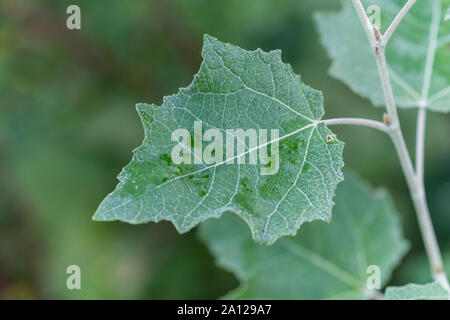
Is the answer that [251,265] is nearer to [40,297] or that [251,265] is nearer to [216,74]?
[216,74]

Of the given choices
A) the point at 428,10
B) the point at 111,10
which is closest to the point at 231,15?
the point at 111,10

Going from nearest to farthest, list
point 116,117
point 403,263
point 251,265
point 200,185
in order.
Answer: point 200,185 → point 251,265 → point 116,117 → point 403,263

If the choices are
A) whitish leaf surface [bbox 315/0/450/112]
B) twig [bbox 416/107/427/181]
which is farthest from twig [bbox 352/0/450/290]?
whitish leaf surface [bbox 315/0/450/112]

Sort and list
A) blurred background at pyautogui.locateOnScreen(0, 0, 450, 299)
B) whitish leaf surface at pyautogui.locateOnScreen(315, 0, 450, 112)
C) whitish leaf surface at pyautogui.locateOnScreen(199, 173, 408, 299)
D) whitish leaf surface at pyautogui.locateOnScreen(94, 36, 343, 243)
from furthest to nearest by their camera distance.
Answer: blurred background at pyautogui.locateOnScreen(0, 0, 450, 299), whitish leaf surface at pyautogui.locateOnScreen(199, 173, 408, 299), whitish leaf surface at pyautogui.locateOnScreen(315, 0, 450, 112), whitish leaf surface at pyautogui.locateOnScreen(94, 36, 343, 243)

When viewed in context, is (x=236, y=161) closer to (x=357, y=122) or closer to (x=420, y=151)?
(x=357, y=122)

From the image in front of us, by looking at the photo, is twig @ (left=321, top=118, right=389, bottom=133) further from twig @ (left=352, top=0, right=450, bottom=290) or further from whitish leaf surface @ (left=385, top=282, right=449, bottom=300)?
whitish leaf surface @ (left=385, top=282, right=449, bottom=300)

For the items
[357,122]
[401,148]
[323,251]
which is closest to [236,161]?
[357,122]
